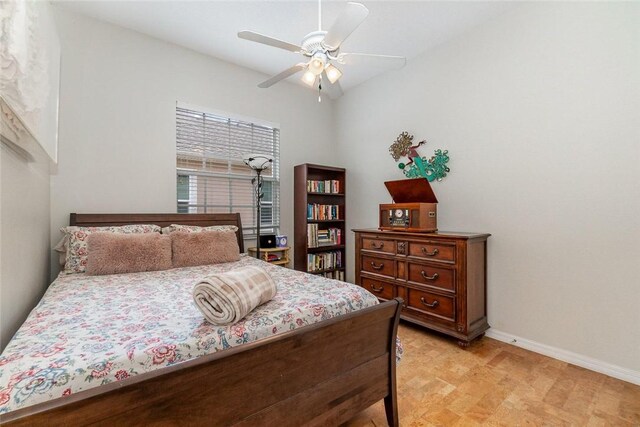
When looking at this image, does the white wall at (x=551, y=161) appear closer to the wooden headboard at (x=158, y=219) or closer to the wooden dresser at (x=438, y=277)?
the wooden dresser at (x=438, y=277)

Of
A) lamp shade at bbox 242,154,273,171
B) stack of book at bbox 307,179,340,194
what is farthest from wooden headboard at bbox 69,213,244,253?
stack of book at bbox 307,179,340,194

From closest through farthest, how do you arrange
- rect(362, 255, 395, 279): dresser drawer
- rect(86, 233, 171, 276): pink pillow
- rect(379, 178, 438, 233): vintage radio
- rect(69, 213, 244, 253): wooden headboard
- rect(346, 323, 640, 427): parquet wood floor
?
rect(346, 323, 640, 427): parquet wood floor, rect(86, 233, 171, 276): pink pillow, rect(69, 213, 244, 253): wooden headboard, rect(379, 178, 438, 233): vintage radio, rect(362, 255, 395, 279): dresser drawer

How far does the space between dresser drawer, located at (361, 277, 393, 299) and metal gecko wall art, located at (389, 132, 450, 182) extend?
1.21 metres

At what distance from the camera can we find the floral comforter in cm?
81

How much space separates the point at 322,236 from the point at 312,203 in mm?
457

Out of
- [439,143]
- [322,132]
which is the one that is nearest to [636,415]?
[439,143]

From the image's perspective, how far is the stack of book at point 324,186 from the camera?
3.69 meters

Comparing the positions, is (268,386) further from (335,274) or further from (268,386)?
(335,274)

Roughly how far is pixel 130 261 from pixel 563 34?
12.0 feet

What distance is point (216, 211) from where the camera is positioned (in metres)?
3.28

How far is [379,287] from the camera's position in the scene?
2.97 m

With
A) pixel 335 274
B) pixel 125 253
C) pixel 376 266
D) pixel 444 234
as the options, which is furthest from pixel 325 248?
pixel 125 253

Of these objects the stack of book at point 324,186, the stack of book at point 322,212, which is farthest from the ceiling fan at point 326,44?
the stack of book at point 322,212

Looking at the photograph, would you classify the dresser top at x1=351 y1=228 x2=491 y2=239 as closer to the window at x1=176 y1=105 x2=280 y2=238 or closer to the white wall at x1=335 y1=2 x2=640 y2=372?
the white wall at x1=335 y1=2 x2=640 y2=372
